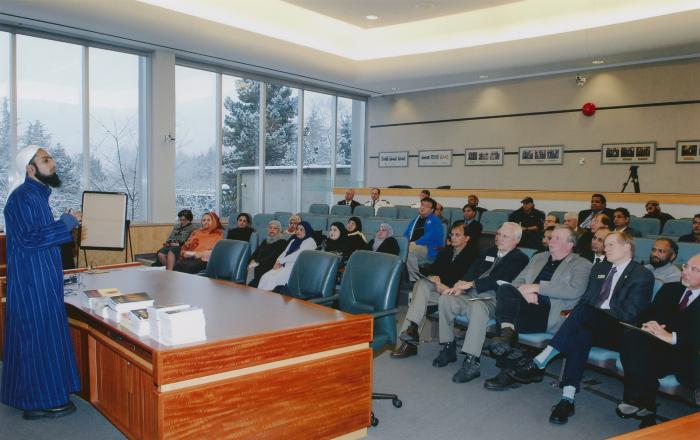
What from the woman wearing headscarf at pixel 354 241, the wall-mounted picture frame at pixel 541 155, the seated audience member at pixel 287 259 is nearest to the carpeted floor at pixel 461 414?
the seated audience member at pixel 287 259

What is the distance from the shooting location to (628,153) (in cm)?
1064

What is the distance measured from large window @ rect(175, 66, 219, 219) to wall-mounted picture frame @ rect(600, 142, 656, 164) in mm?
A: 7921

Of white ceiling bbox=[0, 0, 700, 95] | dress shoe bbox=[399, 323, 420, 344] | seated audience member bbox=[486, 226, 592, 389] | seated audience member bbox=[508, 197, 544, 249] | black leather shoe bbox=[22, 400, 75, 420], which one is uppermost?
white ceiling bbox=[0, 0, 700, 95]

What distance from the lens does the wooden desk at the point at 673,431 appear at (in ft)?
4.59

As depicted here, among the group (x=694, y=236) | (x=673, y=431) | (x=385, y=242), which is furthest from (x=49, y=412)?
(x=694, y=236)

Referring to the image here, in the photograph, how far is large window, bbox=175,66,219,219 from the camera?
33.9 feet

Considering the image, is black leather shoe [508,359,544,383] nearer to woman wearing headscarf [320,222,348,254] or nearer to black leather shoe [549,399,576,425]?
black leather shoe [549,399,576,425]

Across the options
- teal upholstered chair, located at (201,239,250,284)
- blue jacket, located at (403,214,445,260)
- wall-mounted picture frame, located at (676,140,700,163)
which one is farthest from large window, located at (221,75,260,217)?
wall-mounted picture frame, located at (676,140,700,163)

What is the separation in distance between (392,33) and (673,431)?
10580mm

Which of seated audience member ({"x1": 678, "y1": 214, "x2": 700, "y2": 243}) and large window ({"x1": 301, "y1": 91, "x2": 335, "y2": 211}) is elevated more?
large window ({"x1": 301, "y1": 91, "x2": 335, "y2": 211})

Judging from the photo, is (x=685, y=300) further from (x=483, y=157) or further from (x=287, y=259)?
(x=483, y=157)

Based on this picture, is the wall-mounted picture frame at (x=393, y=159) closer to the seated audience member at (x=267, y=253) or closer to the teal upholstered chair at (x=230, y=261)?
the seated audience member at (x=267, y=253)

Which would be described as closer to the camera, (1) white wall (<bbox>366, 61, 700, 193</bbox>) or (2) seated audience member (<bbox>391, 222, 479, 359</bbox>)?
(2) seated audience member (<bbox>391, 222, 479, 359</bbox>)

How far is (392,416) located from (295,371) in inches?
41.6
